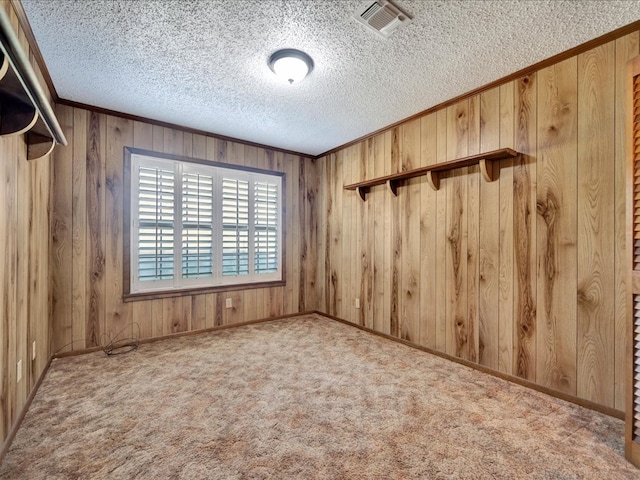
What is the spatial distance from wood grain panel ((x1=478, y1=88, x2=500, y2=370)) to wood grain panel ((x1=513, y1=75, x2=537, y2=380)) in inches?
5.8

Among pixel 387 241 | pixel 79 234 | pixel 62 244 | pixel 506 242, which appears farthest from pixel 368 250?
pixel 62 244

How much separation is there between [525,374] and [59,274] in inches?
164

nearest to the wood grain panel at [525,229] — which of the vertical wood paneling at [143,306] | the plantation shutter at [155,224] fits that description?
the plantation shutter at [155,224]

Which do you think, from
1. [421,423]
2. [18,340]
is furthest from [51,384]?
[421,423]

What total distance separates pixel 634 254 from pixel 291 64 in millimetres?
2334

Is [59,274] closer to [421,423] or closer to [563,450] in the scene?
[421,423]

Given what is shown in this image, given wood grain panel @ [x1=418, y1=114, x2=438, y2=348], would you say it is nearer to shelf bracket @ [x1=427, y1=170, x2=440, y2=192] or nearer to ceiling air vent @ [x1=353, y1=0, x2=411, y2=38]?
shelf bracket @ [x1=427, y1=170, x2=440, y2=192]

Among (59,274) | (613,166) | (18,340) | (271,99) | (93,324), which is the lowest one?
(93,324)

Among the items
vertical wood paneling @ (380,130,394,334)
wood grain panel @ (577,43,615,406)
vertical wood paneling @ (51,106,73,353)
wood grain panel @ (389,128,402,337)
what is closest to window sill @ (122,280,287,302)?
vertical wood paneling @ (51,106,73,353)

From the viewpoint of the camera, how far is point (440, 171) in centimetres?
296

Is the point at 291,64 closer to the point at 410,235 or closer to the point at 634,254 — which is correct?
the point at 410,235

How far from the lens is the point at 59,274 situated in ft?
9.49

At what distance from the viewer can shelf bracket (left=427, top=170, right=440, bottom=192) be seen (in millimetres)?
2930

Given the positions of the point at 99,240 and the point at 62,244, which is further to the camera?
the point at 99,240
